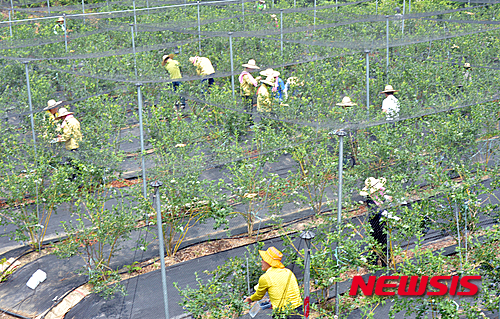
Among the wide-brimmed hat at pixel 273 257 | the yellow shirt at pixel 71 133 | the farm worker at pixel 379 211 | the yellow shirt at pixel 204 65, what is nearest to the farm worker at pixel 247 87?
the yellow shirt at pixel 204 65

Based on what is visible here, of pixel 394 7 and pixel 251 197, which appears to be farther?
pixel 394 7

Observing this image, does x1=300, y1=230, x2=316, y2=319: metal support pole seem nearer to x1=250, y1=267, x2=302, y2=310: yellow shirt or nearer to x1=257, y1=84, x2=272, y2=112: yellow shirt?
x1=250, y1=267, x2=302, y2=310: yellow shirt

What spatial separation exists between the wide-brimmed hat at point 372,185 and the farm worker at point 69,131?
4664mm

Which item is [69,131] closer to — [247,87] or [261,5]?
[247,87]

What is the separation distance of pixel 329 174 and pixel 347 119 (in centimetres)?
149

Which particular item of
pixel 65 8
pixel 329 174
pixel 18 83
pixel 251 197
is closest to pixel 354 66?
pixel 329 174

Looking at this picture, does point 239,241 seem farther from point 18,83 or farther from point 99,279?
point 18,83

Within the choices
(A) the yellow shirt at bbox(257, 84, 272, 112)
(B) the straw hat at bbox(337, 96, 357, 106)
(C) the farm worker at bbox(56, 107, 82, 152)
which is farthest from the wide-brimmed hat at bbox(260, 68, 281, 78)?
(C) the farm worker at bbox(56, 107, 82, 152)

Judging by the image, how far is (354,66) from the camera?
35.1 feet

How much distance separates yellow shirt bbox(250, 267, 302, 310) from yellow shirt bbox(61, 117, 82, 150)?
4.61 meters

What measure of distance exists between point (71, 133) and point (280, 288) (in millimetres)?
4899

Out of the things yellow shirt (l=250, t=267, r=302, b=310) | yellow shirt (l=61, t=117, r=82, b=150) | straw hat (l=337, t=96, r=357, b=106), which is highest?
straw hat (l=337, t=96, r=357, b=106)

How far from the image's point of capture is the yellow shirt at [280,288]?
5.16 m

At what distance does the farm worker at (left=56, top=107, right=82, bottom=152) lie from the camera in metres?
8.54
